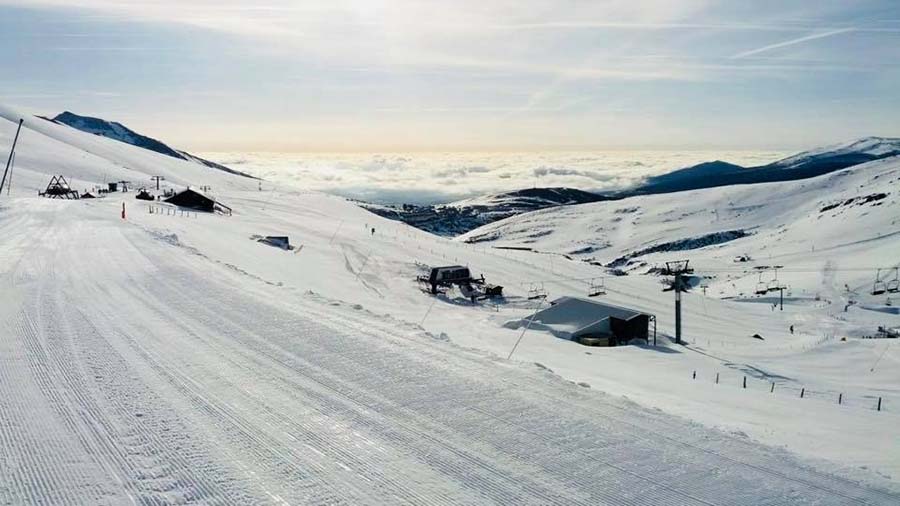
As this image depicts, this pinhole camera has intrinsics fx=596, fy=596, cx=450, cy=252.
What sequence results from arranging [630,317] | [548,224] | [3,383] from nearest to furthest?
[3,383], [630,317], [548,224]

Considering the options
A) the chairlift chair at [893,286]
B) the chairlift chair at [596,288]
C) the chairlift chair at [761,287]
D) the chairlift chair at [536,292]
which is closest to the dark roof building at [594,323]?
the chairlift chair at [536,292]

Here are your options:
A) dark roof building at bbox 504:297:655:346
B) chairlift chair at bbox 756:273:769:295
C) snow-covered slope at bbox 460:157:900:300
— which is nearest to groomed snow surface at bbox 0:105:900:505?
dark roof building at bbox 504:297:655:346

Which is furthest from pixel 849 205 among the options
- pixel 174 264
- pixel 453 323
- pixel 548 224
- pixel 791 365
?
pixel 174 264

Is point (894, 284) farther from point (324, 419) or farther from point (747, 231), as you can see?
point (747, 231)

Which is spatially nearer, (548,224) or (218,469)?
(218,469)

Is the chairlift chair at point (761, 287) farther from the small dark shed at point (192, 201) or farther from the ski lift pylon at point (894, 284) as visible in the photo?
the small dark shed at point (192, 201)

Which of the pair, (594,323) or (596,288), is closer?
(594,323)

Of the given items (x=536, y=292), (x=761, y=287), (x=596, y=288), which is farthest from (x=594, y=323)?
(x=761, y=287)

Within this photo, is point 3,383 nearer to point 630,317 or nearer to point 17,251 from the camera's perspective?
point 17,251

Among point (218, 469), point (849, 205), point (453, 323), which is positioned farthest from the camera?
point (849, 205)
